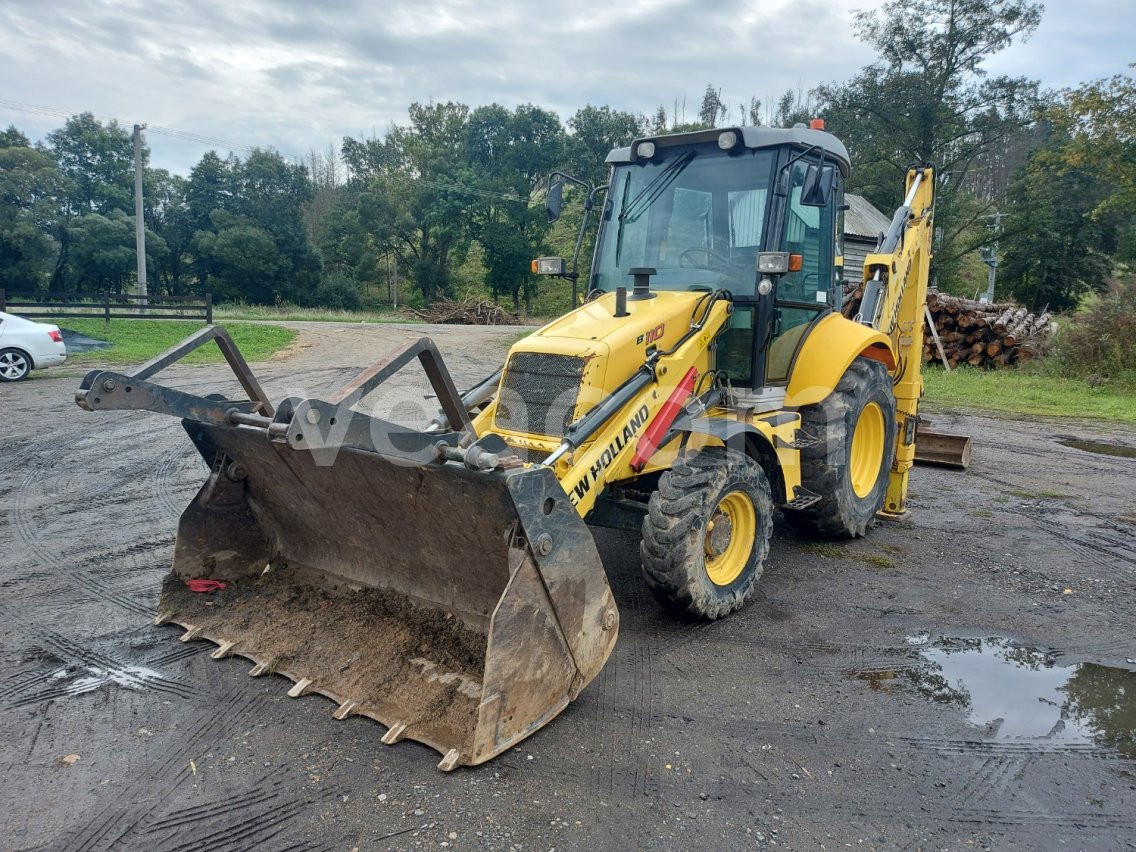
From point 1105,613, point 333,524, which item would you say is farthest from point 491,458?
point 1105,613

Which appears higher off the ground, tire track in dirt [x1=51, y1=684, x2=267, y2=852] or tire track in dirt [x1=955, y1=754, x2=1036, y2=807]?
tire track in dirt [x1=955, y1=754, x2=1036, y2=807]

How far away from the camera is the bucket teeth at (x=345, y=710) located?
3398mm

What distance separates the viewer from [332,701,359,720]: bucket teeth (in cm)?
340

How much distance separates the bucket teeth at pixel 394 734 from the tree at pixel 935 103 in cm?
3305

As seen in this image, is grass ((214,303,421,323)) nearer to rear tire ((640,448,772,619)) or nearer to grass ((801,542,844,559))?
grass ((801,542,844,559))

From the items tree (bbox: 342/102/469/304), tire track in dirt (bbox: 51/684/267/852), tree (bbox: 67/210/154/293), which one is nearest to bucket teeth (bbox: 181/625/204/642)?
tire track in dirt (bbox: 51/684/267/852)

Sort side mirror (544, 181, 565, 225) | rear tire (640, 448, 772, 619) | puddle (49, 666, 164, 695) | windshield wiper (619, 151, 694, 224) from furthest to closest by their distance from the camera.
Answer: side mirror (544, 181, 565, 225)
windshield wiper (619, 151, 694, 224)
rear tire (640, 448, 772, 619)
puddle (49, 666, 164, 695)

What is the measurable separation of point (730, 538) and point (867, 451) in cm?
248

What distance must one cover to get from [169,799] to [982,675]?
151 inches

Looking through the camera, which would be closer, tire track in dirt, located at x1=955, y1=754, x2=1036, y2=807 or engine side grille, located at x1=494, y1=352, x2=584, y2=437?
tire track in dirt, located at x1=955, y1=754, x2=1036, y2=807

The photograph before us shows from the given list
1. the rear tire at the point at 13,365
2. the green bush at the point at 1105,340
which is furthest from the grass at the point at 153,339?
the green bush at the point at 1105,340

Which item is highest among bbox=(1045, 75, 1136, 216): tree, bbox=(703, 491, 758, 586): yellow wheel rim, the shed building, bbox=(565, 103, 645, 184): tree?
bbox=(565, 103, 645, 184): tree

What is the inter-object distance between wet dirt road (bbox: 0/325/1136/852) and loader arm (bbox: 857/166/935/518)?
82 cm

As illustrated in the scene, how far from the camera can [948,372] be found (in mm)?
17219
